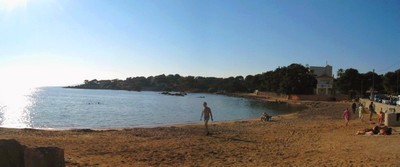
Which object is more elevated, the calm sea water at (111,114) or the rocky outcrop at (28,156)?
the rocky outcrop at (28,156)

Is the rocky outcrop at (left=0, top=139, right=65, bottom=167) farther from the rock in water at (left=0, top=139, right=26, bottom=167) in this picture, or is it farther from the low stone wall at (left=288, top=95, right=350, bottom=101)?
the low stone wall at (left=288, top=95, right=350, bottom=101)

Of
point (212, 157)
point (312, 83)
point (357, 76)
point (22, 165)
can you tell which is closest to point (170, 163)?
point (212, 157)

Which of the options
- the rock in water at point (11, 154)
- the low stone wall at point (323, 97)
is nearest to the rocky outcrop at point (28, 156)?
the rock in water at point (11, 154)

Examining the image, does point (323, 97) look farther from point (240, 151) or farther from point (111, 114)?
point (240, 151)

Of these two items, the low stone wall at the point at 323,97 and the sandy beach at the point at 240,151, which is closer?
the sandy beach at the point at 240,151

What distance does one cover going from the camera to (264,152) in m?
14.9

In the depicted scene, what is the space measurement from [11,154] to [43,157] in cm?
75

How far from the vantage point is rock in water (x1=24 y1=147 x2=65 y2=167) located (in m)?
6.22

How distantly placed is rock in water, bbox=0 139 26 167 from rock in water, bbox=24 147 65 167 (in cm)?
30

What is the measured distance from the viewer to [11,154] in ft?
Answer: 21.4

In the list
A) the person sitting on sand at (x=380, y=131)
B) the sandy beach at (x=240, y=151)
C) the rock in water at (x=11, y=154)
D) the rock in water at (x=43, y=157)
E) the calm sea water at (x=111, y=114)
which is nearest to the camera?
the rock in water at (x=43, y=157)

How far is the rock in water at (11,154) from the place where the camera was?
6.47m

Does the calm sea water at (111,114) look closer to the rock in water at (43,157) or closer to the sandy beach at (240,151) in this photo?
the sandy beach at (240,151)

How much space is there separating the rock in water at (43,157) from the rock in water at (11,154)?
1.00 ft
